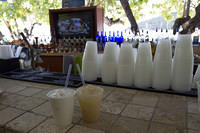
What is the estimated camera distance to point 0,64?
54.9 inches

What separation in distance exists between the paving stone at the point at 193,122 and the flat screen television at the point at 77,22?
2.86 m

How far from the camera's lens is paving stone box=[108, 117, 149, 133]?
548 mm

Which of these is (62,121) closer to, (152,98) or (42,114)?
(42,114)

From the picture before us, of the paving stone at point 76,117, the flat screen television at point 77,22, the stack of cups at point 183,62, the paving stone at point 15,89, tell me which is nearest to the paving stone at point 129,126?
the paving stone at point 76,117

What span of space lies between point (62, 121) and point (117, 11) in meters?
5.74

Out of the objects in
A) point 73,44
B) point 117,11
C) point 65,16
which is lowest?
point 73,44

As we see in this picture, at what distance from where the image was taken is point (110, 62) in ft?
3.31

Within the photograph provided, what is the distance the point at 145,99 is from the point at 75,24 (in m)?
3.00

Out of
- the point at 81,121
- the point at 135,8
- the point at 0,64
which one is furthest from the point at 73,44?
the point at 135,8

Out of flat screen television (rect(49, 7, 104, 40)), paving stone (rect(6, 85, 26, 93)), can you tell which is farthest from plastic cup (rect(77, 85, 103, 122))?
flat screen television (rect(49, 7, 104, 40))

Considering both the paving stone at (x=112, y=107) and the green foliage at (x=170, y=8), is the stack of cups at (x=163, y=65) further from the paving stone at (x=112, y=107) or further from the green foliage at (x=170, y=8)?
the green foliage at (x=170, y=8)


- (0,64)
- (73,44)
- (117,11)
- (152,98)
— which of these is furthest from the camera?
(117,11)

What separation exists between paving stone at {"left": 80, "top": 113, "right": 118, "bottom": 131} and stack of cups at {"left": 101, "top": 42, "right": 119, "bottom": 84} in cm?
40

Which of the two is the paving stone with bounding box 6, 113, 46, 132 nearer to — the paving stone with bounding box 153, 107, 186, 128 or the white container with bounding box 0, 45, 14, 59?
the paving stone with bounding box 153, 107, 186, 128
